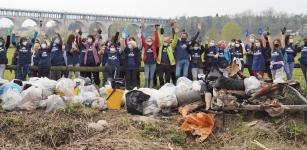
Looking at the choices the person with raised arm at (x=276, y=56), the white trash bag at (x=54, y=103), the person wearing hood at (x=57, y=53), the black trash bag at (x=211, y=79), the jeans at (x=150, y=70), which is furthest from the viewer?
the person wearing hood at (x=57, y=53)

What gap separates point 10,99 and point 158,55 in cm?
398

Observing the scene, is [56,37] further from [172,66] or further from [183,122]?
[183,122]

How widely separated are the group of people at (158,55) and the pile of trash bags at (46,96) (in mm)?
1791

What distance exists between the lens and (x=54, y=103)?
663 centimetres

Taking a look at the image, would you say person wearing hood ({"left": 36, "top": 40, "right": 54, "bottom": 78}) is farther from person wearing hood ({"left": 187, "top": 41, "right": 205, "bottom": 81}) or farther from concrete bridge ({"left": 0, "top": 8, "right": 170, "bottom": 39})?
concrete bridge ({"left": 0, "top": 8, "right": 170, "bottom": 39})

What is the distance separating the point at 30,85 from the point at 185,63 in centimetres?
405

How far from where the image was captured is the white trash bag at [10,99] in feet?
21.5

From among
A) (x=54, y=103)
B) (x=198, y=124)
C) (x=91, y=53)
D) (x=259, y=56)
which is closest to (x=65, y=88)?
(x=54, y=103)

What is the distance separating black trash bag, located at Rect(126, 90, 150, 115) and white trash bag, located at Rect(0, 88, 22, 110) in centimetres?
231

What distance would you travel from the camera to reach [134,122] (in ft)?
19.2

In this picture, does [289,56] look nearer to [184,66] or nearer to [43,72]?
[184,66]

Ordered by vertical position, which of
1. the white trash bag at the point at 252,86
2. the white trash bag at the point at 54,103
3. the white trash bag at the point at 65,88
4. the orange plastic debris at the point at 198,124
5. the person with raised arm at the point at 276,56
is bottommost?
the orange plastic debris at the point at 198,124

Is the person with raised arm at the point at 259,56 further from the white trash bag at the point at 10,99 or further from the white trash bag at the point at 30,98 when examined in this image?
the white trash bag at the point at 10,99

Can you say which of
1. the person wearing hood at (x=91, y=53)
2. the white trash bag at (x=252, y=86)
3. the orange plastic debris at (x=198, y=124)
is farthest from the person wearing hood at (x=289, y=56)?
the person wearing hood at (x=91, y=53)
